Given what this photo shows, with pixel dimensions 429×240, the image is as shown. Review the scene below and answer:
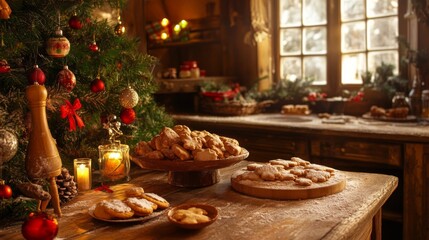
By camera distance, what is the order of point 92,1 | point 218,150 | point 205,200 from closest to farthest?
point 205,200
point 218,150
point 92,1

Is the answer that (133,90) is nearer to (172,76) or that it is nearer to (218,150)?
(218,150)

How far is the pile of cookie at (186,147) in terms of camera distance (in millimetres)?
1477

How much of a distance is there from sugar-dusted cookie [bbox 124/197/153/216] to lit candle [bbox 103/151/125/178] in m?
0.42

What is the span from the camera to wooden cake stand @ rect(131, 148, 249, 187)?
145cm

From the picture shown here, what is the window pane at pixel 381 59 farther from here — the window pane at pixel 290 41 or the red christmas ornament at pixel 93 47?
the red christmas ornament at pixel 93 47

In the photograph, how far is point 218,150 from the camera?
1522 mm

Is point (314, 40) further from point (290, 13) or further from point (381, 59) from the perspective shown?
point (381, 59)

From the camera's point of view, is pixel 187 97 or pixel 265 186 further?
pixel 187 97

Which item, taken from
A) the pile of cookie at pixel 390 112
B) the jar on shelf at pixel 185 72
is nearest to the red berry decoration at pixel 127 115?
the pile of cookie at pixel 390 112

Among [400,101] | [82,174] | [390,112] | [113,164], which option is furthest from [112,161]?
[400,101]

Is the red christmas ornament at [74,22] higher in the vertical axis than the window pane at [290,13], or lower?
lower

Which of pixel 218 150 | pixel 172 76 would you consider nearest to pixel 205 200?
pixel 218 150

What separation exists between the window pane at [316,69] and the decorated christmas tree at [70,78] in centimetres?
214

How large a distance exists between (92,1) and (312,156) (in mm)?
1829
